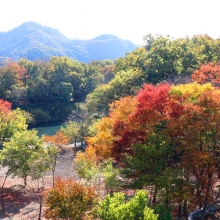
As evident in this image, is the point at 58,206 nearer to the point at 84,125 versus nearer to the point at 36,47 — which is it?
the point at 84,125

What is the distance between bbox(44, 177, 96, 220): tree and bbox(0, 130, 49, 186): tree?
5270mm

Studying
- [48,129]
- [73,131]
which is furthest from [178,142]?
[48,129]

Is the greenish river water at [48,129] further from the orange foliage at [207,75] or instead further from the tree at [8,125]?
the orange foliage at [207,75]

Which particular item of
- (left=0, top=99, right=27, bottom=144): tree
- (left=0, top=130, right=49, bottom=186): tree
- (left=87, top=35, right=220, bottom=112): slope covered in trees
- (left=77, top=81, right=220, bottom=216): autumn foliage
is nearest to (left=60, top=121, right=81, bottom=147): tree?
(left=87, top=35, right=220, bottom=112): slope covered in trees

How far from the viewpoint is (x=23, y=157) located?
15984mm

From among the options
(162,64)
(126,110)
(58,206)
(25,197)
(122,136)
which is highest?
(162,64)

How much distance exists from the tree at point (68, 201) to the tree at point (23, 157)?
17.3 ft

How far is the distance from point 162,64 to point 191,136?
823 inches

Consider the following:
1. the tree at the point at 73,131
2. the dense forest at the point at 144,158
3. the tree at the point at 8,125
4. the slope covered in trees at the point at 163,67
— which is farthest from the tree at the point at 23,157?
the slope covered in trees at the point at 163,67

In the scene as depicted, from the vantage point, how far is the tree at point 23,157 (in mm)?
15961

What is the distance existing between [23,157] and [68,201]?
20.4ft

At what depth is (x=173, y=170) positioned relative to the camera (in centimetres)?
1184

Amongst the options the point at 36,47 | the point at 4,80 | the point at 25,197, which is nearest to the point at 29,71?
the point at 4,80

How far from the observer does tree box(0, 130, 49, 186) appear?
16.0m
